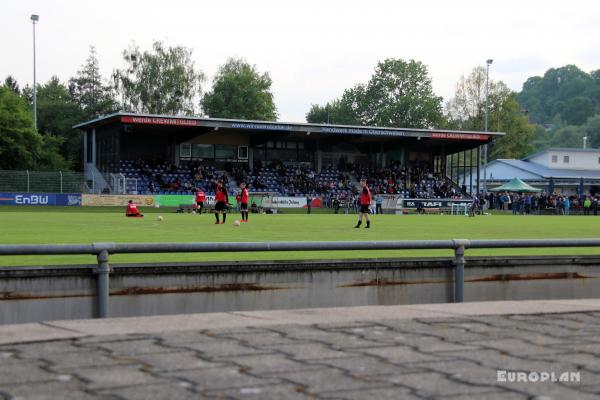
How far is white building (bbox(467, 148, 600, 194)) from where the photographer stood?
82625 millimetres

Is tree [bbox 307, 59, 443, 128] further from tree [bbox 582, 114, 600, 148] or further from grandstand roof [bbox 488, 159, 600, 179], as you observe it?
tree [bbox 582, 114, 600, 148]

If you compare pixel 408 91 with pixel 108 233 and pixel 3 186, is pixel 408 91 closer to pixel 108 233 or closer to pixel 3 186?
pixel 3 186

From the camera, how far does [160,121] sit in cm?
5700

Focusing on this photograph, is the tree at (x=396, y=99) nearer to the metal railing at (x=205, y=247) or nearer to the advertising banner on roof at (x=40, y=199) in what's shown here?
the advertising banner on roof at (x=40, y=199)

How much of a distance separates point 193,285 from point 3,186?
42132mm

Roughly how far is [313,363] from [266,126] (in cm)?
5520

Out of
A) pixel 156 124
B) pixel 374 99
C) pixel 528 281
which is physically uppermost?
pixel 374 99

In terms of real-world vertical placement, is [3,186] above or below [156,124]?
below

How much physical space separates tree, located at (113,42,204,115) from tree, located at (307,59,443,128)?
3281cm

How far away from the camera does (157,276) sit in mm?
11406

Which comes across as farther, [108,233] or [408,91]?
[408,91]

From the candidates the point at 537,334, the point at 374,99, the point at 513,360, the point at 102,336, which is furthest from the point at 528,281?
the point at 374,99

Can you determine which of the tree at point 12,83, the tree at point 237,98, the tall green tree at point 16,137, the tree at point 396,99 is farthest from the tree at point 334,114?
the tall green tree at point 16,137

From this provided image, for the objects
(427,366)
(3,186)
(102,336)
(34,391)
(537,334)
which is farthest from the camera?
(3,186)
